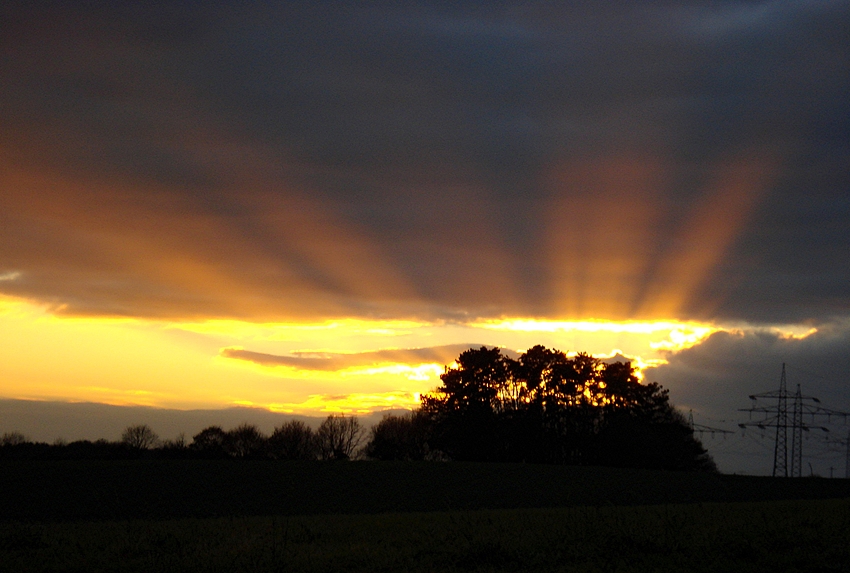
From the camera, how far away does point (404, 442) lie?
395ft

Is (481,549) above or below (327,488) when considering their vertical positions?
above

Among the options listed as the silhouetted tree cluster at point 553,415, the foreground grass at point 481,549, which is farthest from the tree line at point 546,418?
the foreground grass at point 481,549

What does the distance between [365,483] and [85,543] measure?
45.1m

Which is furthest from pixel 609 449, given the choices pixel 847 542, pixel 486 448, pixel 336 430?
pixel 847 542

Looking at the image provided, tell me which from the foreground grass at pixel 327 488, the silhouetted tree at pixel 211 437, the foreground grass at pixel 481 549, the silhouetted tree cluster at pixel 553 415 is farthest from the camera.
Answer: the silhouetted tree at pixel 211 437

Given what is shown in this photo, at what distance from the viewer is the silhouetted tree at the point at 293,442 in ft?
414

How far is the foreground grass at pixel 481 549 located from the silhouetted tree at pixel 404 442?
299 feet

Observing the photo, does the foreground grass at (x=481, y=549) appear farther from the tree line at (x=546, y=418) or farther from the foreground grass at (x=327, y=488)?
the tree line at (x=546, y=418)

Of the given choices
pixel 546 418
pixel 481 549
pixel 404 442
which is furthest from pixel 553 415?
pixel 481 549

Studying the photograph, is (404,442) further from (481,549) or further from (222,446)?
(481,549)

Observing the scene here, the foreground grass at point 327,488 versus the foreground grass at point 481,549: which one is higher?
the foreground grass at point 481,549

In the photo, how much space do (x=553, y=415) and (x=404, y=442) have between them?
25.0 m

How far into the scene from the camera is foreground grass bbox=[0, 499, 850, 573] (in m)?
15.4

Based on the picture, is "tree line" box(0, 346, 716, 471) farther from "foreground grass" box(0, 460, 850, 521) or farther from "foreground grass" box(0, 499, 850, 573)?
"foreground grass" box(0, 499, 850, 573)
